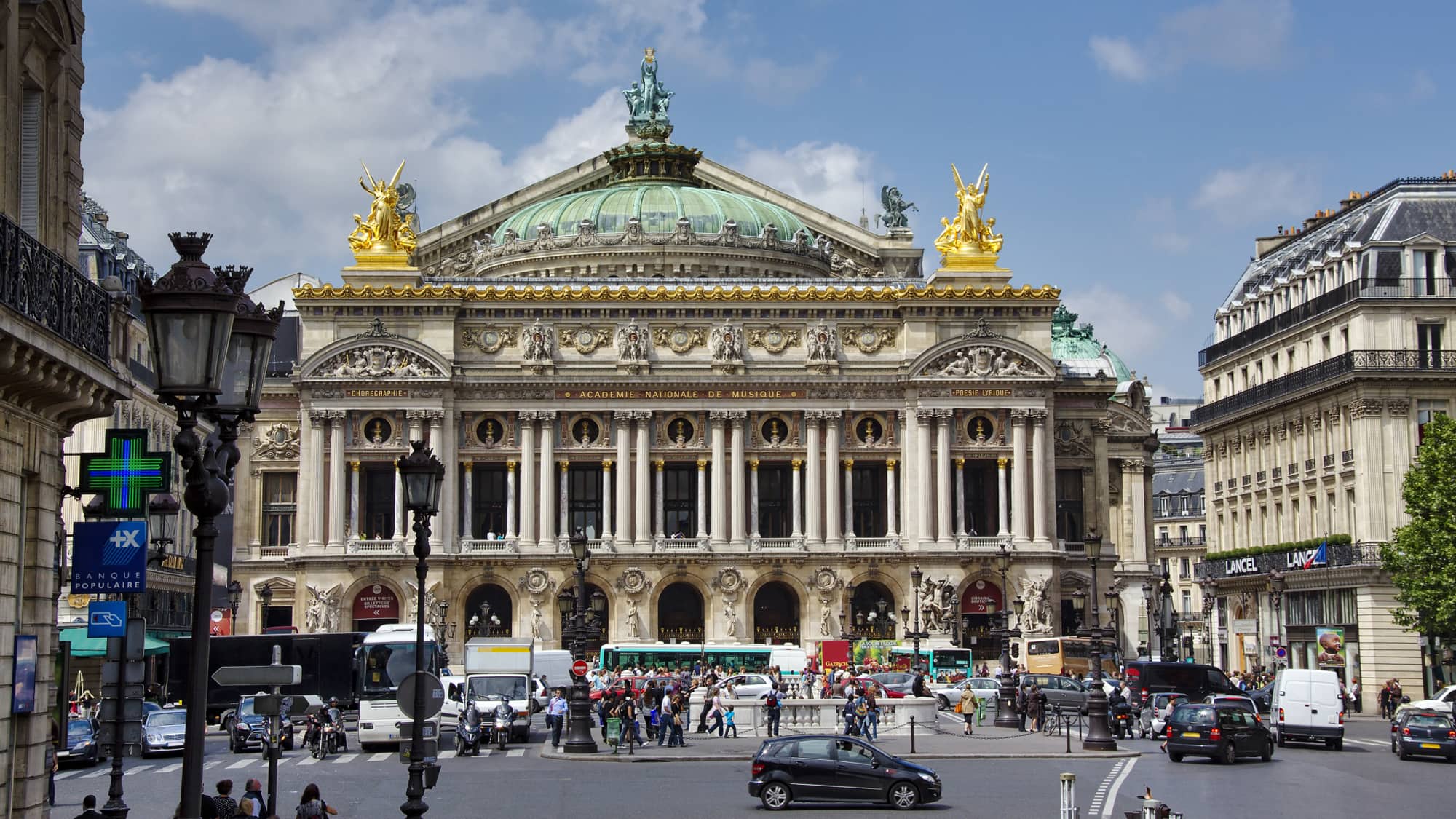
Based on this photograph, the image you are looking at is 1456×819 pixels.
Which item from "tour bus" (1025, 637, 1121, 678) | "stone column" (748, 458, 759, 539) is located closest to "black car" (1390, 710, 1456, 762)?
"tour bus" (1025, 637, 1121, 678)

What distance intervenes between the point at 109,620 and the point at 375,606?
6232 cm

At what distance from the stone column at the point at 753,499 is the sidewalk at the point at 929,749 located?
117 ft

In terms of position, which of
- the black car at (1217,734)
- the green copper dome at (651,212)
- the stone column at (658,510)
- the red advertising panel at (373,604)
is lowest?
the black car at (1217,734)

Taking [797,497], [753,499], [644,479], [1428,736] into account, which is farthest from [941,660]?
[1428,736]

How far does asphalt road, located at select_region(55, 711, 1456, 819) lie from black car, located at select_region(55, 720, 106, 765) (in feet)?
1.60

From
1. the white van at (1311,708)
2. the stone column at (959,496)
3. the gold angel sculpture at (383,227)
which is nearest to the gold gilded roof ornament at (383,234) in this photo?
the gold angel sculpture at (383,227)

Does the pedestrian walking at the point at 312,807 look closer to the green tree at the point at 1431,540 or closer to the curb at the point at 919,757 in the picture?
the curb at the point at 919,757

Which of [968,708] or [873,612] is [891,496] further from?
[968,708]

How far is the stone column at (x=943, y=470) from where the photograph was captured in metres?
95.9

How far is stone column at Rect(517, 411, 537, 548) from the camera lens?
314ft

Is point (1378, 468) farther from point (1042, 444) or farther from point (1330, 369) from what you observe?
point (1042, 444)

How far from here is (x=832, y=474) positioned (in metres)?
96.9

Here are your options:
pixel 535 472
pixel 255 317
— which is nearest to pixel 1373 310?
pixel 535 472

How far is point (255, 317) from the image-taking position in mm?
20641
